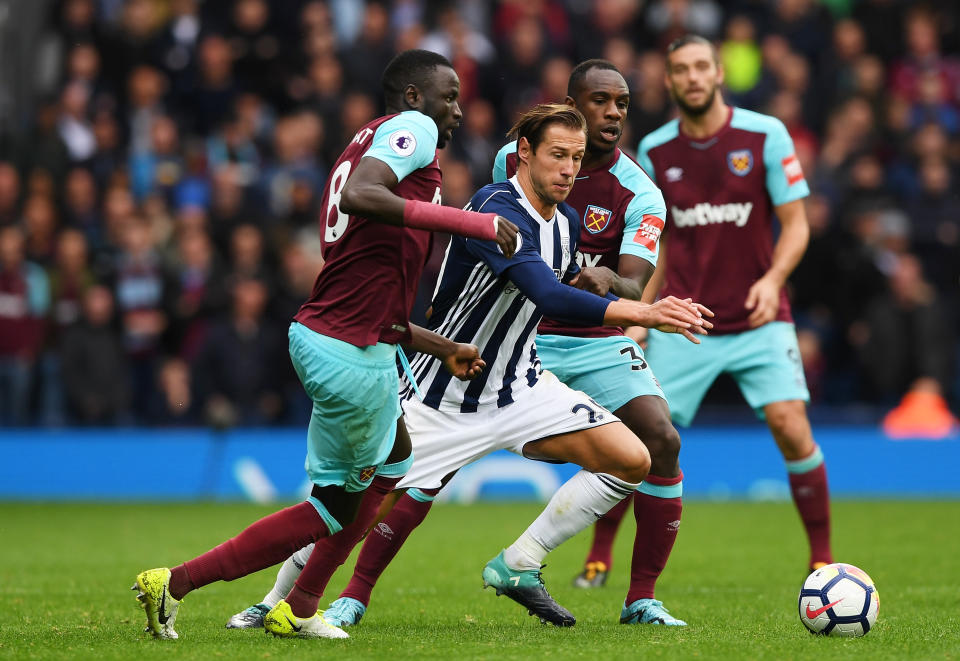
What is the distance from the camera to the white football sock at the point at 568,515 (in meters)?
6.18

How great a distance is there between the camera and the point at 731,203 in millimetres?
→ 8117

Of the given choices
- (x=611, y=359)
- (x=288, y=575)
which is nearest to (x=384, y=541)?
(x=288, y=575)

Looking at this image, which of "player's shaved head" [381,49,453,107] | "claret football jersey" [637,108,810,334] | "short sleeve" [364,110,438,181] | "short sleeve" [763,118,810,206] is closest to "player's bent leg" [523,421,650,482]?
"short sleeve" [364,110,438,181]

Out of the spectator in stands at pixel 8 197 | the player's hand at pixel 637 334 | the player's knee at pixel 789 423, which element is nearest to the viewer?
the player's hand at pixel 637 334

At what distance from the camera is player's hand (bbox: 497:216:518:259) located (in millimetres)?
5438

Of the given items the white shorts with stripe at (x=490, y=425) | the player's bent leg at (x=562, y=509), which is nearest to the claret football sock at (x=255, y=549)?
the white shorts with stripe at (x=490, y=425)

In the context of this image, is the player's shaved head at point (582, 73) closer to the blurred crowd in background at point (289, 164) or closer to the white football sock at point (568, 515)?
the white football sock at point (568, 515)

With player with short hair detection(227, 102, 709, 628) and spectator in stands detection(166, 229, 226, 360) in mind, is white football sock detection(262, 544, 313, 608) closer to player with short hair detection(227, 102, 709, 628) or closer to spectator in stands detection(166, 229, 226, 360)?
player with short hair detection(227, 102, 709, 628)

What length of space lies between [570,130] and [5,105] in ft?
44.8

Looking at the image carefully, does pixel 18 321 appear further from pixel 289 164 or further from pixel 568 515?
pixel 568 515

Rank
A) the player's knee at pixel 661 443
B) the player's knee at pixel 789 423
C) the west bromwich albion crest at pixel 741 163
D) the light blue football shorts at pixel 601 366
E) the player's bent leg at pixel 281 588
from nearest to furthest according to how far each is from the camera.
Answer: the player's bent leg at pixel 281 588 → the player's knee at pixel 661 443 → the light blue football shorts at pixel 601 366 → the player's knee at pixel 789 423 → the west bromwich albion crest at pixel 741 163

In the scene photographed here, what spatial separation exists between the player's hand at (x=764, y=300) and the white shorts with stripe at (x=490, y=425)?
185 centimetres

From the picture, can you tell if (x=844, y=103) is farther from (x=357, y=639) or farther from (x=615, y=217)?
(x=357, y=639)

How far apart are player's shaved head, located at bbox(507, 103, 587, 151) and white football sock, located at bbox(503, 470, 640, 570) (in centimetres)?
149
